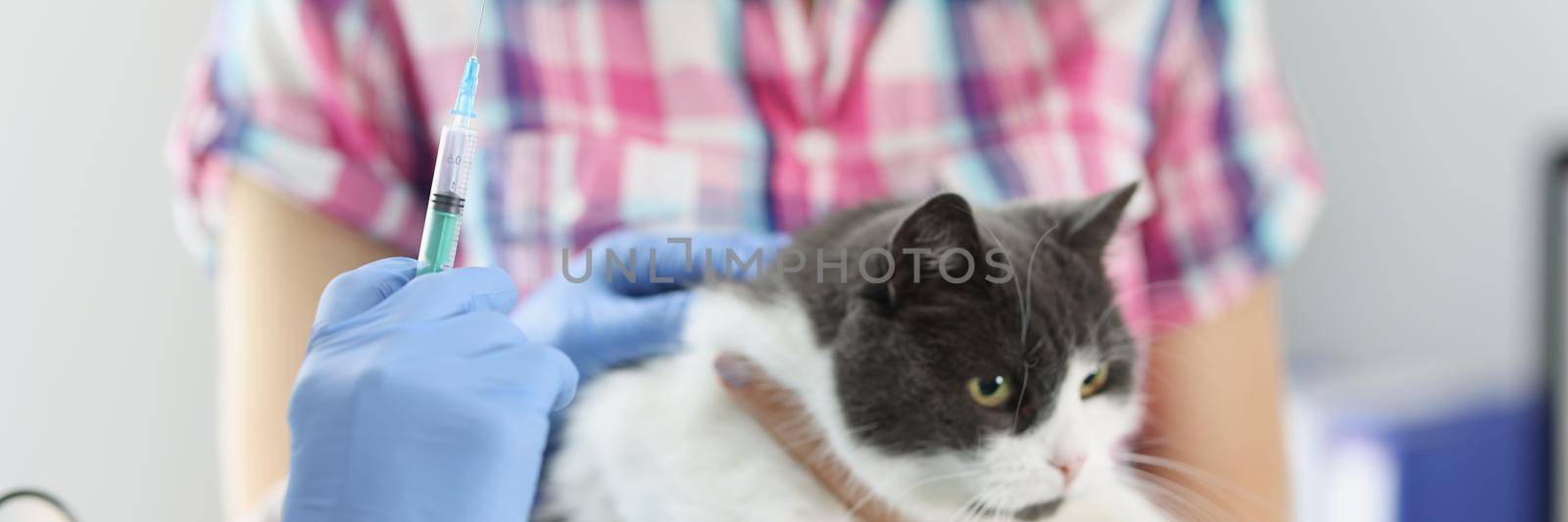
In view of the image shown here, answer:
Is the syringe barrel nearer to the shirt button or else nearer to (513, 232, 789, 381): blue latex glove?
(513, 232, 789, 381): blue latex glove

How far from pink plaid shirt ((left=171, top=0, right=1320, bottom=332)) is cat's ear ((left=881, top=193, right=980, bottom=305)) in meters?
0.21

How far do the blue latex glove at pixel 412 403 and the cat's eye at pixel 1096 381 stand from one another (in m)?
0.25

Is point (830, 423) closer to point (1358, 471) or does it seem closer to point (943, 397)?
point (943, 397)

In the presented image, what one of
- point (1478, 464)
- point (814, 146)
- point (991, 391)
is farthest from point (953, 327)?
point (1478, 464)

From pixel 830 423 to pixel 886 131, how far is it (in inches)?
14.2

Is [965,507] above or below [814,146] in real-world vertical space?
below

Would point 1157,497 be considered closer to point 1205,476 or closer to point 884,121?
point 1205,476

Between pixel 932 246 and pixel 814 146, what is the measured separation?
1.15 feet

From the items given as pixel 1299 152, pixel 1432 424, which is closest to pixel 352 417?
pixel 1299 152

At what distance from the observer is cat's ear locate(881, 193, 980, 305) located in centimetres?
38

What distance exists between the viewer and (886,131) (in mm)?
761

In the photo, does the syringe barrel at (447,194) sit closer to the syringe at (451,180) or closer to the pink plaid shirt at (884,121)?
the syringe at (451,180)

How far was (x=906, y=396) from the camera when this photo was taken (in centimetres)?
43

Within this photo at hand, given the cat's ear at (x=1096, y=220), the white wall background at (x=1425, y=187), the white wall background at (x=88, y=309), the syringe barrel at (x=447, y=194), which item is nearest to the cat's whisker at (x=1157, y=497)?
the cat's ear at (x=1096, y=220)
